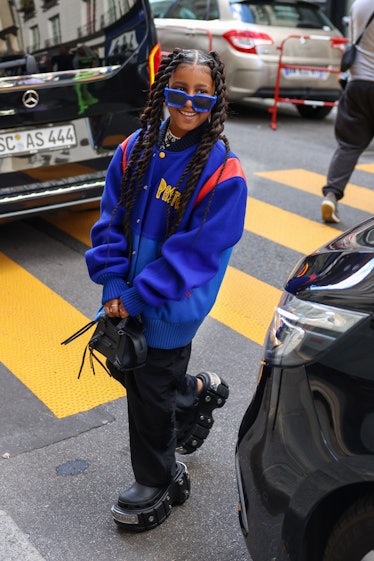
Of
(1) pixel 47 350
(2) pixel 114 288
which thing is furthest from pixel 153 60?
(2) pixel 114 288

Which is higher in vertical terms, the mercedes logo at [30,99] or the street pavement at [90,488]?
the mercedes logo at [30,99]

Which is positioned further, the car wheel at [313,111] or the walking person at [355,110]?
the car wheel at [313,111]

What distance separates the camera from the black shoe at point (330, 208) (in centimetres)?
671

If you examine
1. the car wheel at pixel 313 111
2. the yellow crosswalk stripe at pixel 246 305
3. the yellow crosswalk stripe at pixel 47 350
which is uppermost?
the yellow crosswalk stripe at pixel 47 350

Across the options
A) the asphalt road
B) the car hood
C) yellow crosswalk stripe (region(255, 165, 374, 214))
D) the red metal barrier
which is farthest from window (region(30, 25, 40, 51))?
the red metal barrier

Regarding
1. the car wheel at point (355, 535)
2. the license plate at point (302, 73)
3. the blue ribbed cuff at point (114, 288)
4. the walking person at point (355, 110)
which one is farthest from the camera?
the license plate at point (302, 73)

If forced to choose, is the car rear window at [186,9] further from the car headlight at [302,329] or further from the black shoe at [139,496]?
the car headlight at [302,329]

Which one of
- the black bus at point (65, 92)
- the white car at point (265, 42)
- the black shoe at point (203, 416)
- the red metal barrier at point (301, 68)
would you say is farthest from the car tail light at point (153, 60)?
the red metal barrier at point (301, 68)

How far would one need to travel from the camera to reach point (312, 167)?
8.75 m

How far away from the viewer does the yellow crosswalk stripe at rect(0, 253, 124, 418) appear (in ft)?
12.9

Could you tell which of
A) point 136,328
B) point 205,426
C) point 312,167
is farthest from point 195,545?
point 312,167

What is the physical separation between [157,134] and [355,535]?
1.41 m

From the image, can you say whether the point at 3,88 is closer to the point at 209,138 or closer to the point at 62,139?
the point at 62,139

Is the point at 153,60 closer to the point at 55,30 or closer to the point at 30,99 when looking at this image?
the point at 55,30
